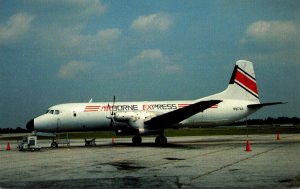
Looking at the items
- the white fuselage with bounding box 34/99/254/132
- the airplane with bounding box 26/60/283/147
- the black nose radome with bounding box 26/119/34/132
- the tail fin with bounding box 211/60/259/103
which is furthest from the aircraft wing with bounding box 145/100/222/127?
the black nose radome with bounding box 26/119/34/132

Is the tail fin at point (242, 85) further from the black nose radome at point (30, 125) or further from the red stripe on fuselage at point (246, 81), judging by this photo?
the black nose radome at point (30, 125)

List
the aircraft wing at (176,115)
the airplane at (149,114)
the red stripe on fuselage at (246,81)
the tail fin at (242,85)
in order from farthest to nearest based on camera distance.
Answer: the red stripe on fuselage at (246,81), the tail fin at (242,85), the airplane at (149,114), the aircraft wing at (176,115)

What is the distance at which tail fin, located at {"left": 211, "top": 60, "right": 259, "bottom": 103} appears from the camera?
29016 millimetres

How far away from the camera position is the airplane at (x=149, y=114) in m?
24.2

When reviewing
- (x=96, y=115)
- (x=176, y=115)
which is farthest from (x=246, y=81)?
(x=96, y=115)

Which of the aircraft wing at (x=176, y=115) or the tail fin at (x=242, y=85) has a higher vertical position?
the tail fin at (x=242, y=85)

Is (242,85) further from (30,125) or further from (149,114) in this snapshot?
(30,125)

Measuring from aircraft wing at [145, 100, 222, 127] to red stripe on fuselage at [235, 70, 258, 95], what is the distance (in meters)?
6.99

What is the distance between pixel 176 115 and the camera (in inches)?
941

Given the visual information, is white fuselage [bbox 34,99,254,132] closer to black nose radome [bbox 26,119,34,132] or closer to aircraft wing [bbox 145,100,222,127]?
black nose radome [bbox 26,119,34,132]

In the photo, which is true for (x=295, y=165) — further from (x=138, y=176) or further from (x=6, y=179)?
(x=6, y=179)

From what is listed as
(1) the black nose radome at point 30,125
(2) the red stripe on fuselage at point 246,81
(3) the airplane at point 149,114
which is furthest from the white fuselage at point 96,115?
(2) the red stripe on fuselage at point 246,81

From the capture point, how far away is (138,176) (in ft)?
35.2

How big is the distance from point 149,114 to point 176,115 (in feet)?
6.52
